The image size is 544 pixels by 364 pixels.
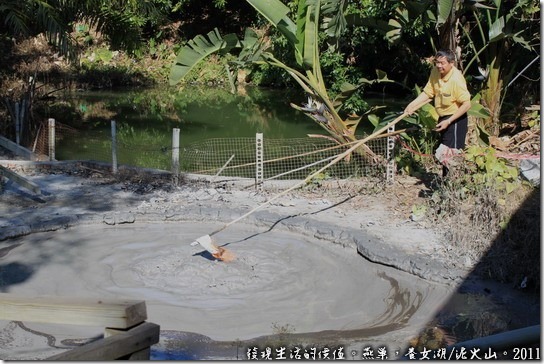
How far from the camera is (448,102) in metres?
9.32

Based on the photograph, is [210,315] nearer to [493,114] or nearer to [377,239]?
[377,239]

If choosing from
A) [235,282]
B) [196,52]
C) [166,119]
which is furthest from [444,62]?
[166,119]

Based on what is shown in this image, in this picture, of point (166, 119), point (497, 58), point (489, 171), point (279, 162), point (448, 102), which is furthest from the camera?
point (166, 119)

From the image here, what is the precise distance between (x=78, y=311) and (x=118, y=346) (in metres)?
0.24

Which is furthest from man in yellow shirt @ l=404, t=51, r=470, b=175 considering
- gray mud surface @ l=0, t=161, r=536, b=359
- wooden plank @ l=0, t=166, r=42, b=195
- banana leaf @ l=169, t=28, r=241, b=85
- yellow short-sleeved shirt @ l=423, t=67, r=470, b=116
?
wooden plank @ l=0, t=166, r=42, b=195

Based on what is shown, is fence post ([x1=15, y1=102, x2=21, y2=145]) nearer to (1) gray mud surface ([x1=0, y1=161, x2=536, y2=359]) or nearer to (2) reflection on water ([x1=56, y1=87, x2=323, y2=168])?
(2) reflection on water ([x1=56, y1=87, x2=323, y2=168])

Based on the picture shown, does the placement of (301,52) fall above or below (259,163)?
above

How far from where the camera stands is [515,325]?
6641 millimetres

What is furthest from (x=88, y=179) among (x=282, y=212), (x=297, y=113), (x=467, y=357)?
(x=297, y=113)

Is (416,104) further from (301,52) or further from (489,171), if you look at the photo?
(301,52)

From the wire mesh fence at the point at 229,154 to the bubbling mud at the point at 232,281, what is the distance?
53.3 inches

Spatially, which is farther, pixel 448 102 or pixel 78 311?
pixel 448 102

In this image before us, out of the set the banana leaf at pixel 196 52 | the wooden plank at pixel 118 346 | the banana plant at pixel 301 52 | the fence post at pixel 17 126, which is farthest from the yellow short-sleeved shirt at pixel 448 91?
the fence post at pixel 17 126

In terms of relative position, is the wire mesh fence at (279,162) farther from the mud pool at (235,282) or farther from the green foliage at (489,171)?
the green foliage at (489,171)
